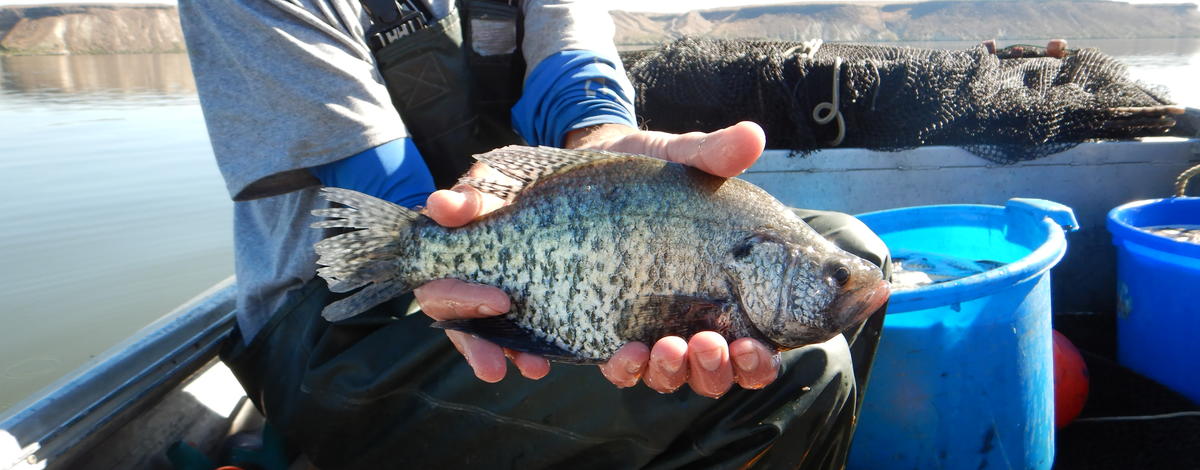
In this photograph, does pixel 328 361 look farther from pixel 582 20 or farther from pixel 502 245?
pixel 582 20

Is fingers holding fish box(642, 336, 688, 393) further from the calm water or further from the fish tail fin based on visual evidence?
the calm water

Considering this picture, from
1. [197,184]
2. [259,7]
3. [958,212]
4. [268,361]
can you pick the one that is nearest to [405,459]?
[268,361]

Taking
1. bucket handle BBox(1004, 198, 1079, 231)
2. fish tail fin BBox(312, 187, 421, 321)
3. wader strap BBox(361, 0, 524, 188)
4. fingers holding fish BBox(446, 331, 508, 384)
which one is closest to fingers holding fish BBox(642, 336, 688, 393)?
fingers holding fish BBox(446, 331, 508, 384)

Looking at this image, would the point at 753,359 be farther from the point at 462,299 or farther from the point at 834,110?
the point at 834,110

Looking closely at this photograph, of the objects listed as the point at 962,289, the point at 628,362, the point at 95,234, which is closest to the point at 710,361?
the point at 628,362

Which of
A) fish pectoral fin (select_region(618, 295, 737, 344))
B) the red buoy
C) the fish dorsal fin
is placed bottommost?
the red buoy

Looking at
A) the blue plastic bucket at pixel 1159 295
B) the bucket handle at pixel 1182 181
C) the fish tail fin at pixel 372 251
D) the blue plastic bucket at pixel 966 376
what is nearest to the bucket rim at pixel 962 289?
the blue plastic bucket at pixel 966 376
